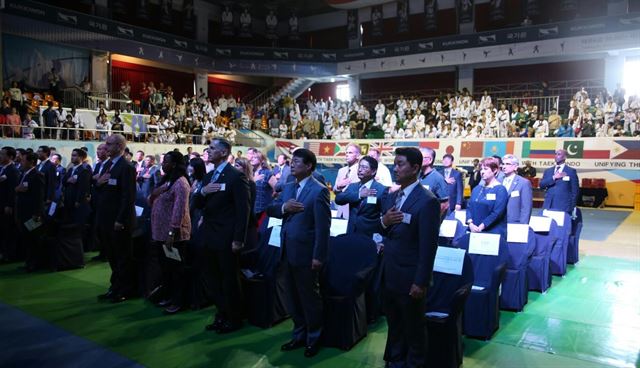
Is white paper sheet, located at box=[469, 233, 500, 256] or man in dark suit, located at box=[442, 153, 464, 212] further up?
man in dark suit, located at box=[442, 153, 464, 212]

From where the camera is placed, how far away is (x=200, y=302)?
18.0ft

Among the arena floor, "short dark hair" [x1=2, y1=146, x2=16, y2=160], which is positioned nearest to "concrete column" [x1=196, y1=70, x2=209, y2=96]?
"short dark hair" [x1=2, y1=146, x2=16, y2=160]

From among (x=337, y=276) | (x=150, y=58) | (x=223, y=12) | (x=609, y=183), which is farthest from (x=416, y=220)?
(x=223, y=12)

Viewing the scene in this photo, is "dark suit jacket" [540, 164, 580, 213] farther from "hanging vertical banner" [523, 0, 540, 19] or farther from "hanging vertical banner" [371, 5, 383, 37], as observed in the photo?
"hanging vertical banner" [371, 5, 383, 37]

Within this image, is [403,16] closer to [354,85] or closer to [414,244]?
[354,85]

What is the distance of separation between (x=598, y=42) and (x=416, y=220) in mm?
21216

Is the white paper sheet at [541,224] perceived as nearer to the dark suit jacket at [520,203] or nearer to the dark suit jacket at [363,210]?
the dark suit jacket at [520,203]

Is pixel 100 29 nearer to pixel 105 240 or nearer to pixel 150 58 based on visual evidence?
pixel 150 58

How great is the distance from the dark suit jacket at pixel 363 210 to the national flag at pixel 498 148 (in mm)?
13162

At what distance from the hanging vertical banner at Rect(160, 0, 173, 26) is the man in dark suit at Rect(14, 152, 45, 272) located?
2040 centimetres

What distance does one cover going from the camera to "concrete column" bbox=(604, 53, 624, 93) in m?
21.2

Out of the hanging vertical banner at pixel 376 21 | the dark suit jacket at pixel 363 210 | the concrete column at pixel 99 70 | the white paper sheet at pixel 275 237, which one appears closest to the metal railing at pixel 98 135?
the concrete column at pixel 99 70

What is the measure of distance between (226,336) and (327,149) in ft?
55.6

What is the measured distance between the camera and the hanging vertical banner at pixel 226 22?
28312 millimetres
